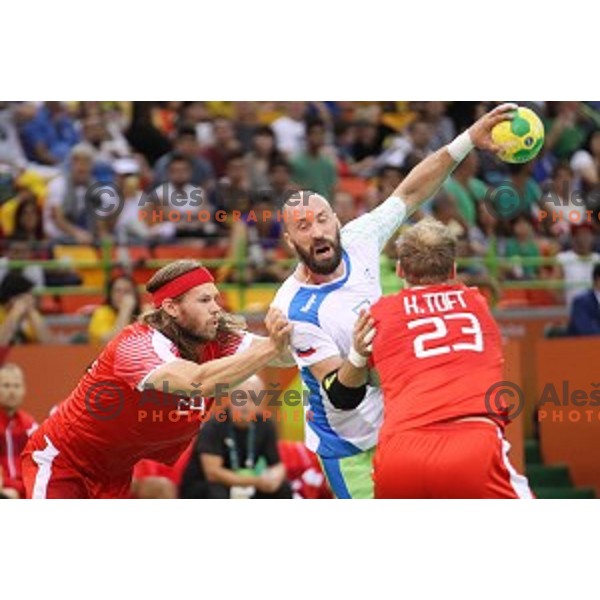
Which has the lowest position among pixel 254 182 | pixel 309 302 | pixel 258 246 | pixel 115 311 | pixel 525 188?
pixel 115 311

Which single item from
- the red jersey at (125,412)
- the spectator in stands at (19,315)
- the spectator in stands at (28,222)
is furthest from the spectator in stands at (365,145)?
the red jersey at (125,412)

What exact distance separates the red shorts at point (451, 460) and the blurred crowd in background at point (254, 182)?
14.5 feet

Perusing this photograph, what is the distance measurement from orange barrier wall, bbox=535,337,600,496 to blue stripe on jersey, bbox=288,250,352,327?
3.45 metres

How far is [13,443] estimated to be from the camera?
12.6 m

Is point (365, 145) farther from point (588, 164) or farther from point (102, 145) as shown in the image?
point (102, 145)

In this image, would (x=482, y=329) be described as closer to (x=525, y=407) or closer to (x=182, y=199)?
(x=525, y=407)

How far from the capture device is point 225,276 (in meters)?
14.0

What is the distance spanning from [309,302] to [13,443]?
3341mm

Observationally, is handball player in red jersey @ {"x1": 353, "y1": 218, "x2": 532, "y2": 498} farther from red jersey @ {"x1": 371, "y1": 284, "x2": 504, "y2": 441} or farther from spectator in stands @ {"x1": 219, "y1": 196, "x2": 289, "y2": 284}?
spectator in stands @ {"x1": 219, "y1": 196, "x2": 289, "y2": 284}

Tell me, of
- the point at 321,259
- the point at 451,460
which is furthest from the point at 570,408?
the point at 451,460

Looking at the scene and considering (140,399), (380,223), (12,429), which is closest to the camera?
(140,399)

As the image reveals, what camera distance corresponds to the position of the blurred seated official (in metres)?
12.6

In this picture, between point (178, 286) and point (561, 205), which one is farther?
point (561, 205)

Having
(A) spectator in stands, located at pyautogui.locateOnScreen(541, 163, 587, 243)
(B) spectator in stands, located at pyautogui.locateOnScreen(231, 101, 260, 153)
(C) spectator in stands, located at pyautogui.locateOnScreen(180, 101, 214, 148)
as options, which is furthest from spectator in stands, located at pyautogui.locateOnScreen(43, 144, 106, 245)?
(A) spectator in stands, located at pyautogui.locateOnScreen(541, 163, 587, 243)
